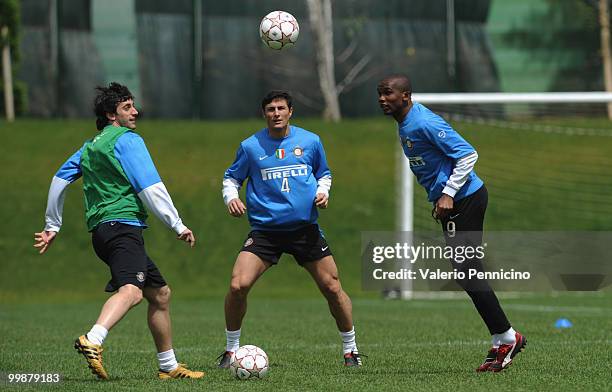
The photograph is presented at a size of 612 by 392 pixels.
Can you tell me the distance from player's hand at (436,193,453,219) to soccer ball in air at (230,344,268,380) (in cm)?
173

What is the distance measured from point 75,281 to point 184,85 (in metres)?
8.06

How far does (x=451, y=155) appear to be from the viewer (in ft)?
28.1

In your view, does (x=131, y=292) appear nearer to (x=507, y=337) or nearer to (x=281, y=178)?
(x=281, y=178)

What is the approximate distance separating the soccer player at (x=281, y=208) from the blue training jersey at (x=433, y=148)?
78cm

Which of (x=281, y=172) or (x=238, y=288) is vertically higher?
(x=281, y=172)

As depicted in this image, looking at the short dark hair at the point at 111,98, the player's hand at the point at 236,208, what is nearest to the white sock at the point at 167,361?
the player's hand at the point at 236,208

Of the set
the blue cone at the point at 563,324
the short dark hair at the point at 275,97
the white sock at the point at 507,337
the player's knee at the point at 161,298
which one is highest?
the short dark hair at the point at 275,97

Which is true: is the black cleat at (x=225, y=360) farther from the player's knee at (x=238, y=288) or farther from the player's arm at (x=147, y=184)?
the player's arm at (x=147, y=184)

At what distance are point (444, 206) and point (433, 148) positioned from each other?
20.3 inches

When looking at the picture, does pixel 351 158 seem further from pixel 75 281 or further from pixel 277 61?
pixel 75 281

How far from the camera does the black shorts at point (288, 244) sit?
29.4ft

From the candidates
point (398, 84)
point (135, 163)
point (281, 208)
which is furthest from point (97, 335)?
point (398, 84)

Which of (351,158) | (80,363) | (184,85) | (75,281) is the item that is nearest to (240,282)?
(80,363)

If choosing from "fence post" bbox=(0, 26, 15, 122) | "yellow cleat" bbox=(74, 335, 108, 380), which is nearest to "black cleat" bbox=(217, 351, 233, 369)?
"yellow cleat" bbox=(74, 335, 108, 380)
